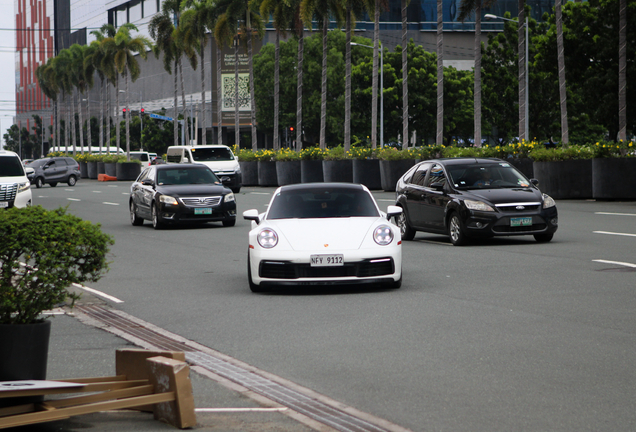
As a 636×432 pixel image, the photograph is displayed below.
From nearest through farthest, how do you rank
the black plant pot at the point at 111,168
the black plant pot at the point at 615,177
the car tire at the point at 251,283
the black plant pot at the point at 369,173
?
the car tire at the point at 251,283
the black plant pot at the point at 615,177
the black plant pot at the point at 369,173
the black plant pot at the point at 111,168

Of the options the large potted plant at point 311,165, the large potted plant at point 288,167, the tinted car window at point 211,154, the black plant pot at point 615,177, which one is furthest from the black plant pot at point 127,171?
the black plant pot at point 615,177

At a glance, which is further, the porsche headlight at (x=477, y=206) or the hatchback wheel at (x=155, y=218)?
the hatchback wheel at (x=155, y=218)

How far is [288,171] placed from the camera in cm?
4784

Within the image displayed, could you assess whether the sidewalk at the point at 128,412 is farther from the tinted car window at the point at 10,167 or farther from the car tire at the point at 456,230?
the tinted car window at the point at 10,167

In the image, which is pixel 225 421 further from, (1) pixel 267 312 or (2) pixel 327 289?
(2) pixel 327 289

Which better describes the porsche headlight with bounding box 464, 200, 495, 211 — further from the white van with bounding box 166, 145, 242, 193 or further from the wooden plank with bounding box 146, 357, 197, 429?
the white van with bounding box 166, 145, 242, 193

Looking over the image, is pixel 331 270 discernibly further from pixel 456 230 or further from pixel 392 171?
pixel 392 171

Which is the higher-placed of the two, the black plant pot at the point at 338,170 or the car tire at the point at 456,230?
the black plant pot at the point at 338,170

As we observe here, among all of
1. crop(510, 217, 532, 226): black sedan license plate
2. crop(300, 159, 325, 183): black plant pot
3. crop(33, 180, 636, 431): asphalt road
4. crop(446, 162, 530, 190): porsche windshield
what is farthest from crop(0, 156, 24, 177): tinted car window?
crop(300, 159, 325, 183): black plant pot

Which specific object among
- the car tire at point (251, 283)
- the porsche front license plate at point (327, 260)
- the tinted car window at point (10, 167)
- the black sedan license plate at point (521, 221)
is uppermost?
the tinted car window at point (10, 167)

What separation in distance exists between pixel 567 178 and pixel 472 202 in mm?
14506

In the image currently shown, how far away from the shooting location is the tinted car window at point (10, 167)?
23.7 metres

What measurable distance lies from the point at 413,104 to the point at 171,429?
76.9m

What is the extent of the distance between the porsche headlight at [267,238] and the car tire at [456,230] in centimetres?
593
